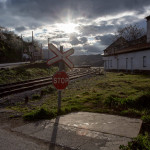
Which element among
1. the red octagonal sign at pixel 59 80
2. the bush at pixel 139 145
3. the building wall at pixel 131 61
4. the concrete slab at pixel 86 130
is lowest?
the concrete slab at pixel 86 130

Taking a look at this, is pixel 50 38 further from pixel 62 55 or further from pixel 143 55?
pixel 62 55

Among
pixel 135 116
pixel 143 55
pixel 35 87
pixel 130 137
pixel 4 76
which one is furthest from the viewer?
pixel 143 55

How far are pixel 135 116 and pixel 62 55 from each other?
2.95 m

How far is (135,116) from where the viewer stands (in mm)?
5980

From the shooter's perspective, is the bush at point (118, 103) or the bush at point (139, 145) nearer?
the bush at point (139, 145)

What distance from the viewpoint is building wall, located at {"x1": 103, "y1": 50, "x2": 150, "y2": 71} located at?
26.1 m

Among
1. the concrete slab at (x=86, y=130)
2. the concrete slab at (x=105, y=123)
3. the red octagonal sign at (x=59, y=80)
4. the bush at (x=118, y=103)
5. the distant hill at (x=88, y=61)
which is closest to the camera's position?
the concrete slab at (x=86, y=130)

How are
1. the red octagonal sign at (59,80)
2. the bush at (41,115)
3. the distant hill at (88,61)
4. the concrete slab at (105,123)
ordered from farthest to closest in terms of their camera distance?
the distant hill at (88,61) < the red octagonal sign at (59,80) < the bush at (41,115) < the concrete slab at (105,123)

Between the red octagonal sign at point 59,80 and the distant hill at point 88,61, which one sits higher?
the distant hill at point 88,61

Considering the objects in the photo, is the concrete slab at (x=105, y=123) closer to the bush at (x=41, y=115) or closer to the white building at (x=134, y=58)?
the bush at (x=41, y=115)

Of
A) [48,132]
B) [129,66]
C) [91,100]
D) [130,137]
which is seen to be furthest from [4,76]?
[129,66]

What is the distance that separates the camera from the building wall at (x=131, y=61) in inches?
1026

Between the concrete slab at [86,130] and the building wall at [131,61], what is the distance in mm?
21677

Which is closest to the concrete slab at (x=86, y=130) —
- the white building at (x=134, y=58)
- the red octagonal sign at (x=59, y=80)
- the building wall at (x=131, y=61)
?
the red octagonal sign at (x=59, y=80)
